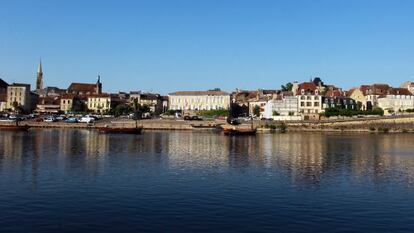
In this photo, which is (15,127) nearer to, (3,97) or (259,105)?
(3,97)

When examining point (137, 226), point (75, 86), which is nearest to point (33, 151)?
point (137, 226)

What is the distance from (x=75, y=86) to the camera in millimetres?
189250

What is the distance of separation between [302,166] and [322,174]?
14.9 feet

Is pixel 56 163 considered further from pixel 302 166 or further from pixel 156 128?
pixel 156 128

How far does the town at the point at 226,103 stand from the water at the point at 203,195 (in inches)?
3131

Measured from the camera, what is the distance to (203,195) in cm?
2422

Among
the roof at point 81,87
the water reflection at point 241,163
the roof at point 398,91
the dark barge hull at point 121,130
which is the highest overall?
the roof at point 81,87

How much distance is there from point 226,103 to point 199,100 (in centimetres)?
967

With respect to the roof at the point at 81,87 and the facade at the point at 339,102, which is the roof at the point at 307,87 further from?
the roof at the point at 81,87

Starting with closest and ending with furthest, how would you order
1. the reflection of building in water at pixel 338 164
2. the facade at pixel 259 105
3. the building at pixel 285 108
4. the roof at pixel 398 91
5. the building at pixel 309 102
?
the reflection of building in water at pixel 338 164, the building at pixel 285 108, the building at pixel 309 102, the roof at pixel 398 91, the facade at pixel 259 105

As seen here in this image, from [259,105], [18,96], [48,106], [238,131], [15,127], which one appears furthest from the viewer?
[48,106]

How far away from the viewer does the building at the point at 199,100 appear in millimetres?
166125

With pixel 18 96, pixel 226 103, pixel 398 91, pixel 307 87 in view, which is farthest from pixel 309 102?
pixel 18 96

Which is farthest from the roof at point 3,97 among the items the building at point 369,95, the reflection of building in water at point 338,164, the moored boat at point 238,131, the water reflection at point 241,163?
the reflection of building in water at point 338,164
